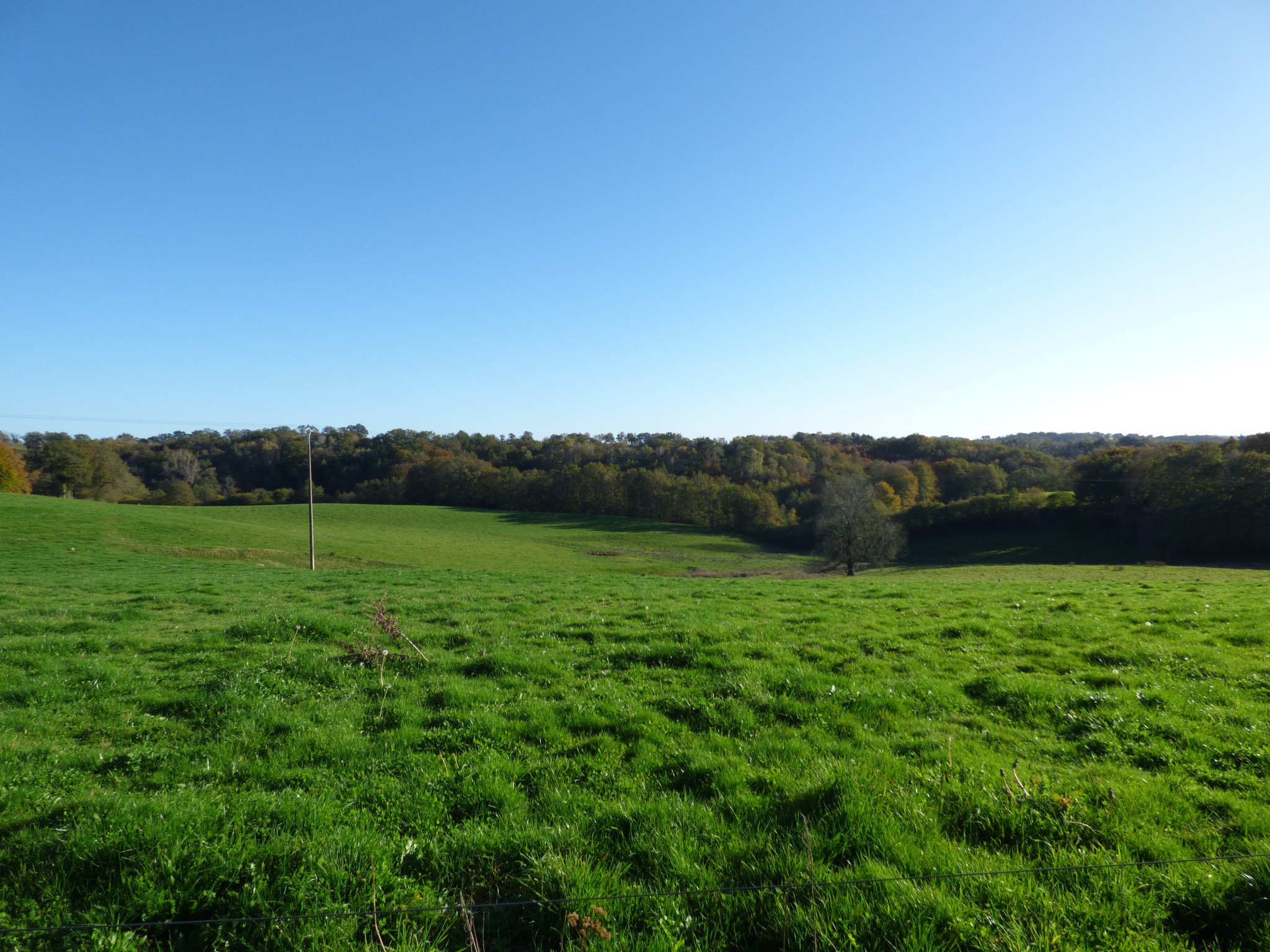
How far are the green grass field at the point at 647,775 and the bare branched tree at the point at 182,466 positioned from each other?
106417 millimetres

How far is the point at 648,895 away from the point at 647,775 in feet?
5.90

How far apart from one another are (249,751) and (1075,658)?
10.9m

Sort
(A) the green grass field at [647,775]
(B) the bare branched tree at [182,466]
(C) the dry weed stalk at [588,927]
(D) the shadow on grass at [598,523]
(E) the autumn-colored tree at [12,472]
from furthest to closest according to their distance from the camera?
(B) the bare branched tree at [182,466], (D) the shadow on grass at [598,523], (E) the autumn-colored tree at [12,472], (A) the green grass field at [647,775], (C) the dry weed stalk at [588,927]

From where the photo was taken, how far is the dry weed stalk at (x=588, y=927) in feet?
10.9

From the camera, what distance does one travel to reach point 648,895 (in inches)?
143

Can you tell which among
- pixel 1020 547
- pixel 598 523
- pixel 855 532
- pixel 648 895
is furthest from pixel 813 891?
pixel 598 523

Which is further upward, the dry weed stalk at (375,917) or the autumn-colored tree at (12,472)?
the autumn-colored tree at (12,472)

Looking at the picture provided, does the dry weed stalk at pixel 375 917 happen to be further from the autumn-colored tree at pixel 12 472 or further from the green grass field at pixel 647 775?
the autumn-colored tree at pixel 12 472

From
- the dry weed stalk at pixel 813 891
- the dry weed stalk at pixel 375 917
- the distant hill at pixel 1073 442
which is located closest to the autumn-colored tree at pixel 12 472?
the dry weed stalk at pixel 375 917

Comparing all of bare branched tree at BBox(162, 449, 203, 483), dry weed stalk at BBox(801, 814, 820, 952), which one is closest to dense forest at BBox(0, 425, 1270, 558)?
bare branched tree at BBox(162, 449, 203, 483)

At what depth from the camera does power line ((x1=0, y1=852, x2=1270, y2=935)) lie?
335 cm

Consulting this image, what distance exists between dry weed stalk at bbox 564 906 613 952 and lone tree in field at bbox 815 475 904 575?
58.6 meters

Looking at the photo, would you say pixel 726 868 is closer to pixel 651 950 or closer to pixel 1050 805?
pixel 651 950

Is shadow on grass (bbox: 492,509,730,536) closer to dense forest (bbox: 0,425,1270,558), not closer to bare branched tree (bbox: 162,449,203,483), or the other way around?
dense forest (bbox: 0,425,1270,558)
